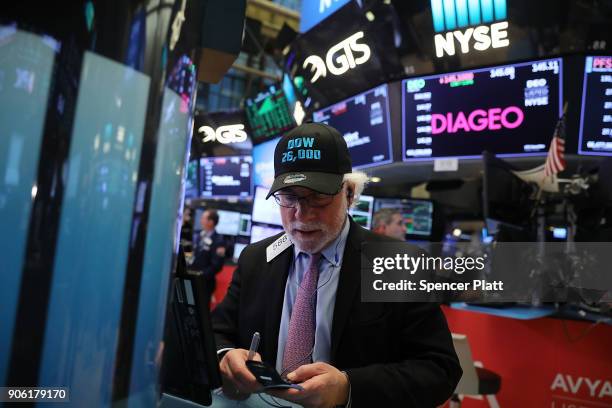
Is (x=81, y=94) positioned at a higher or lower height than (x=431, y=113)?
lower

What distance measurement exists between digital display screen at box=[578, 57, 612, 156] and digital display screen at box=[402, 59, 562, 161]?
0.64 feet

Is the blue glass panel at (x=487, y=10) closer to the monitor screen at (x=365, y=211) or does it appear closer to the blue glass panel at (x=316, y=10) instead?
the blue glass panel at (x=316, y=10)

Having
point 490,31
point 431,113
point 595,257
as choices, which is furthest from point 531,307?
point 490,31

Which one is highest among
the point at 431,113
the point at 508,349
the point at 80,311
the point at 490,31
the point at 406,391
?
the point at 490,31

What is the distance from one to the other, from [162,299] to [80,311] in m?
0.09

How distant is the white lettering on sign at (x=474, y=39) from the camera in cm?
354

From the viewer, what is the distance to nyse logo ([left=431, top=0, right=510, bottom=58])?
3510 mm

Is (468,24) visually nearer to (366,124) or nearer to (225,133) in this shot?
(366,124)

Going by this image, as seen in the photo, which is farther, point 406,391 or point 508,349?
point 508,349

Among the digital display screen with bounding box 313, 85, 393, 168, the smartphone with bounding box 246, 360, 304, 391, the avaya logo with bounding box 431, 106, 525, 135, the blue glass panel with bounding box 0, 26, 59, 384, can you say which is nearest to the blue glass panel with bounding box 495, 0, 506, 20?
the avaya logo with bounding box 431, 106, 525, 135

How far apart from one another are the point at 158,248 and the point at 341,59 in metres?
4.09

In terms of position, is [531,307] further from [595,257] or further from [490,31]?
[490,31]

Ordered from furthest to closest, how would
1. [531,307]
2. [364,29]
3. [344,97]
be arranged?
[344,97], [364,29], [531,307]

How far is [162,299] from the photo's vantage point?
51 centimetres
